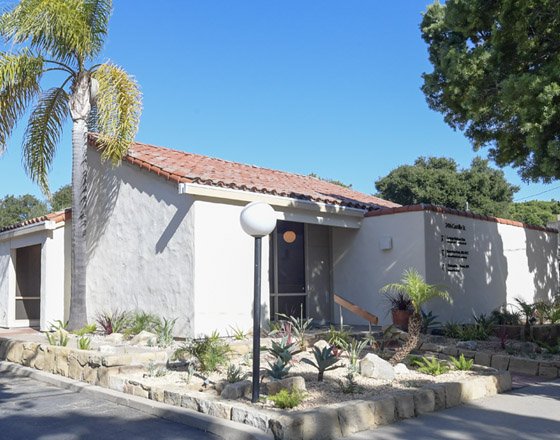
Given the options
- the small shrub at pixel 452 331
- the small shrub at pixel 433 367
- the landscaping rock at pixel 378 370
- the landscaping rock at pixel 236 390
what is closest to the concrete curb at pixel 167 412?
the landscaping rock at pixel 236 390

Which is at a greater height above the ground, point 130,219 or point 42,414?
point 130,219

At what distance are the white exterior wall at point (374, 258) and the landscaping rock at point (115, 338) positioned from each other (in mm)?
5307

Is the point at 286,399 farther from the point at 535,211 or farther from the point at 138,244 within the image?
the point at 535,211

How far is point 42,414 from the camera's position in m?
6.71

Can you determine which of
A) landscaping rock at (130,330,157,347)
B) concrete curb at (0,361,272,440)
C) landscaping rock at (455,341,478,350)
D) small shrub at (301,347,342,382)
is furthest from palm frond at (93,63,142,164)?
landscaping rock at (455,341,478,350)

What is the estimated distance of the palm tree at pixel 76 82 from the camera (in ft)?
35.7

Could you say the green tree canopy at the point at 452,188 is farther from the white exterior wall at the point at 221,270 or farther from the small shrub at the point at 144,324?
the small shrub at the point at 144,324

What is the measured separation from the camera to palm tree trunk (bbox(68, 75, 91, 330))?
11406 millimetres

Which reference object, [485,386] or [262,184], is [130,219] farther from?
[485,386]

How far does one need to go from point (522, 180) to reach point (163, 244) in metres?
6.63

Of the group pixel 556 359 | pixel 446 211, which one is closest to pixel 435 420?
pixel 556 359

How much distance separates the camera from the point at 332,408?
19.2ft

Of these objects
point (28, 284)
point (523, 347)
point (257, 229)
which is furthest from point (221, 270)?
point (28, 284)

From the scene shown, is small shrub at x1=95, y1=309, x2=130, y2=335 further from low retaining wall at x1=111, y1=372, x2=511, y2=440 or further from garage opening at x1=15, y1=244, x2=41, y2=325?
garage opening at x1=15, y1=244, x2=41, y2=325
